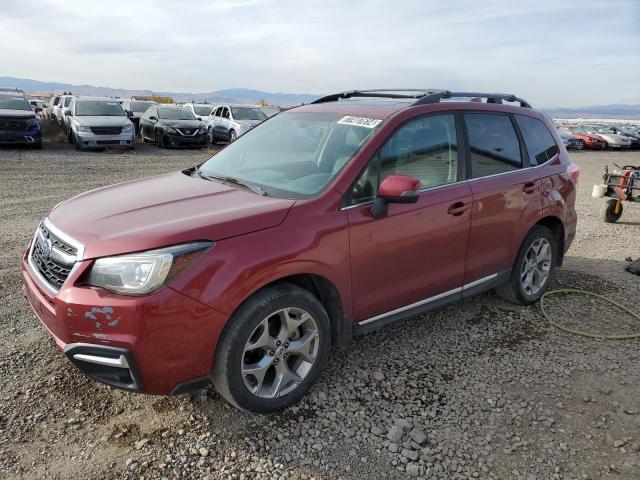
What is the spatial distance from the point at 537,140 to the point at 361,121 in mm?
1964

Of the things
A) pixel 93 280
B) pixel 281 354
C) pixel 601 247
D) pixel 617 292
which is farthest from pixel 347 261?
pixel 601 247

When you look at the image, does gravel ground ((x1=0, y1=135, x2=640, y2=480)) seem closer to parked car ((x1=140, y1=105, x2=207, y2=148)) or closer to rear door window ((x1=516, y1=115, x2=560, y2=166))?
rear door window ((x1=516, y1=115, x2=560, y2=166))

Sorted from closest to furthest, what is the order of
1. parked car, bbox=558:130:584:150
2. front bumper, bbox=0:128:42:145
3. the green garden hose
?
the green garden hose
front bumper, bbox=0:128:42:145
parked car, bbox=558:130:584:150

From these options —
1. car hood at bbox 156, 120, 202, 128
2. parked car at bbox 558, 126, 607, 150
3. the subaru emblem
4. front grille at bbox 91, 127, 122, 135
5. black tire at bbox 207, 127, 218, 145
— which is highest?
the subaru emblem

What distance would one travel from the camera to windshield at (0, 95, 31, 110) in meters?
15.5

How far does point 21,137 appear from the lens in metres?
15.2

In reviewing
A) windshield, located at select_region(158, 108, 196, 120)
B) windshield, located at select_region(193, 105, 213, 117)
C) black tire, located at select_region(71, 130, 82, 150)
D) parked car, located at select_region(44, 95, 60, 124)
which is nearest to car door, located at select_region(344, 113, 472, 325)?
black tire, located at select_region(71, 130, 82, 150)

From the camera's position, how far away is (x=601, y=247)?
22.5ft

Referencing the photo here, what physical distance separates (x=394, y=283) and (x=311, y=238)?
796 millimetres

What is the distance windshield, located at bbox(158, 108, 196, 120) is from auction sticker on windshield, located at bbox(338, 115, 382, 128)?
52.4 ft

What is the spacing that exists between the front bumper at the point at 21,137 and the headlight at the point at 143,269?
15.1 m

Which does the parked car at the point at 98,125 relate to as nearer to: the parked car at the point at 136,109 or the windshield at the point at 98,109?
the windshield at the point at 98,109

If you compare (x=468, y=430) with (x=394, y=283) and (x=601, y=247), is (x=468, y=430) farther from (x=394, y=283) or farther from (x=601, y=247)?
(x=601, y=247)

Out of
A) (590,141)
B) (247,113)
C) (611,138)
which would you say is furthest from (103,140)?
(611,138)
